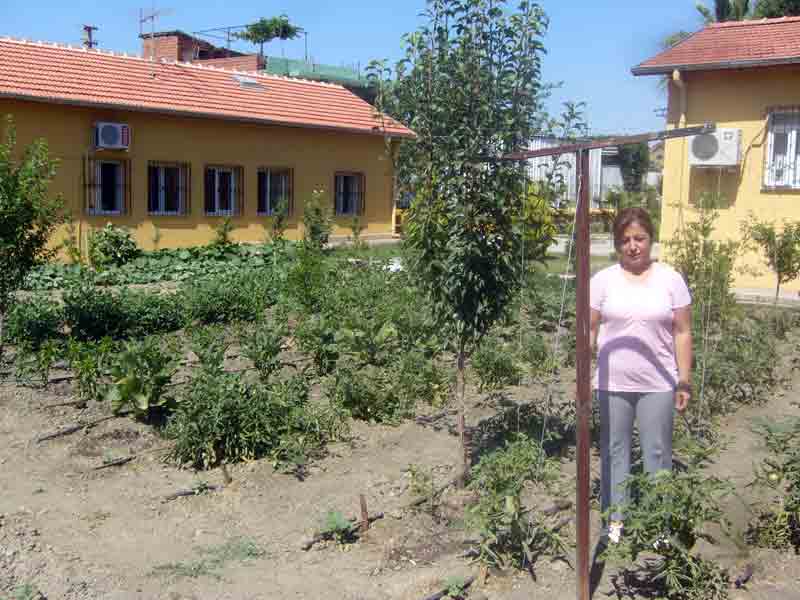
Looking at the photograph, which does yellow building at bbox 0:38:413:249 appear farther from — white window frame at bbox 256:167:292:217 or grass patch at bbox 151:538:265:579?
grass patch at bbox 151:538:265:579

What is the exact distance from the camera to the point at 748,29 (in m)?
14.3

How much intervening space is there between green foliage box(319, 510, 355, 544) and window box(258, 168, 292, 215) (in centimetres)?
1614

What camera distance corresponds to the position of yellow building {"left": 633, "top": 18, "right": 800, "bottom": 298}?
1313 cm

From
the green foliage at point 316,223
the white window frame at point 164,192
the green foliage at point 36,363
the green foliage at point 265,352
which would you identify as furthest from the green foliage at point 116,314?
the white window frame at point 164,192

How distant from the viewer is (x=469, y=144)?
509cm

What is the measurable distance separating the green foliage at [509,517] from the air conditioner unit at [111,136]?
1424 cm

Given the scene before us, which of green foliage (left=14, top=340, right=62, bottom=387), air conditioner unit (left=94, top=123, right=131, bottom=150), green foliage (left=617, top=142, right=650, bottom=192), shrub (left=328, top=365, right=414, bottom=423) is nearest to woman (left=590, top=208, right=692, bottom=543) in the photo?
shrub (left=328, top=365, right=414, bottom=423)

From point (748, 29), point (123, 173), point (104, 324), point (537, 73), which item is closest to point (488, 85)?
point (537, 73)

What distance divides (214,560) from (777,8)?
26.3m

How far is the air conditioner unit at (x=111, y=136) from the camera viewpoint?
16969mm

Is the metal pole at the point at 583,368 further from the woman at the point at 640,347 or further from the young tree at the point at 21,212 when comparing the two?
the young tree at the point at 21,212

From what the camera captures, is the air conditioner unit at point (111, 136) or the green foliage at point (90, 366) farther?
the air conditioner unit at point (111, 136)

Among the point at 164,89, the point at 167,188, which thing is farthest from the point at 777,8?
the point at 167,188

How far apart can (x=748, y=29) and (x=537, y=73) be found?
1072 cm
